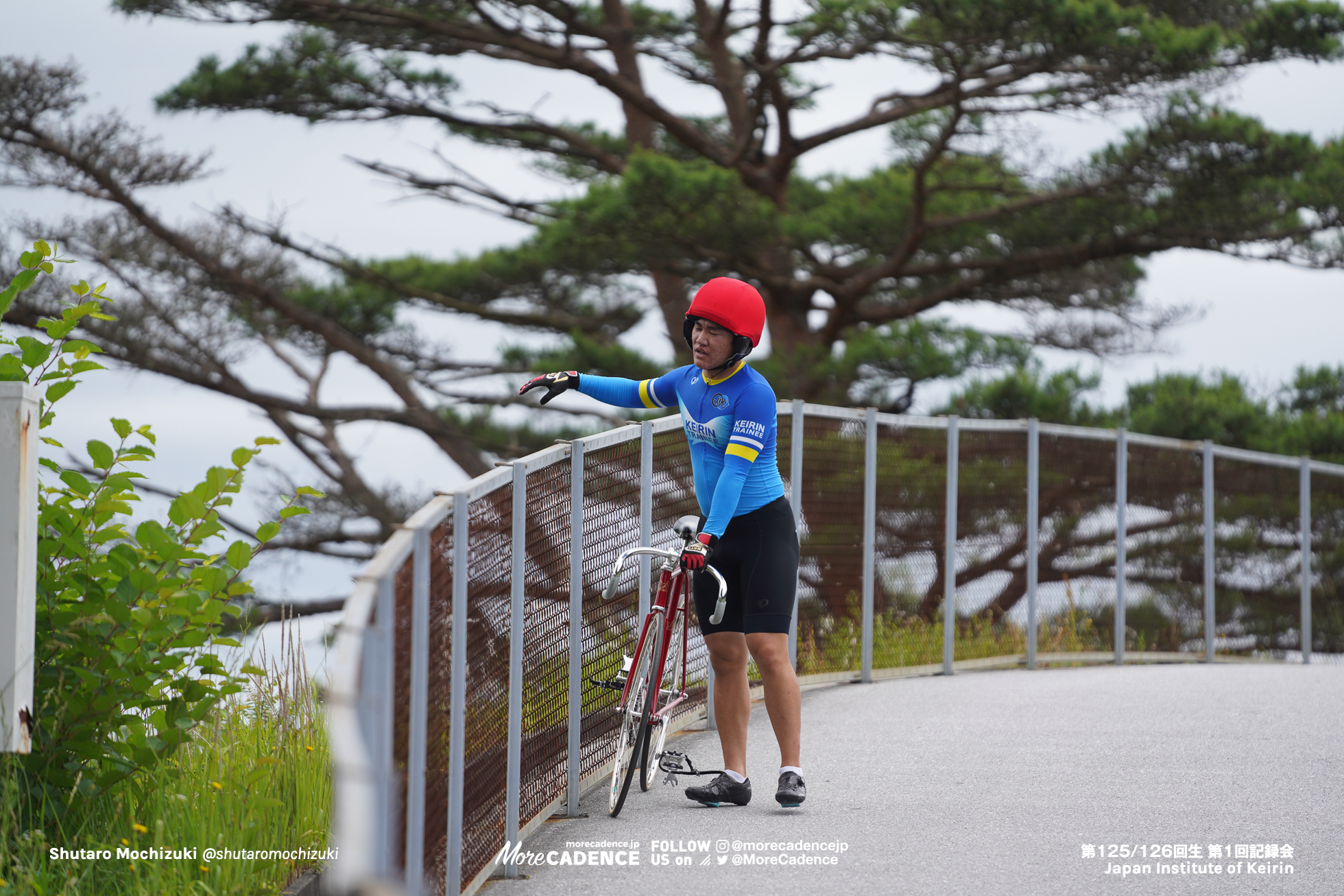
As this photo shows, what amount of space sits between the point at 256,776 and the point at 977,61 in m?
12.2

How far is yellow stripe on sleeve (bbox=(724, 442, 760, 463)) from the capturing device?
5.57 meters

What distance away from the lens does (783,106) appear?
17297 millimetres

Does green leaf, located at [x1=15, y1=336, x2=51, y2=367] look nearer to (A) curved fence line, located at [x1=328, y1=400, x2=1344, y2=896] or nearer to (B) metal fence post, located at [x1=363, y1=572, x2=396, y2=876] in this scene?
(A) curved fence line, located at [x1=328, y1=400, x2=1344, y2=896]

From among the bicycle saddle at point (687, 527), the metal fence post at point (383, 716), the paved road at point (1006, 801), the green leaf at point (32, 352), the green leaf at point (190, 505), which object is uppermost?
the green leaf at point (32, 352)

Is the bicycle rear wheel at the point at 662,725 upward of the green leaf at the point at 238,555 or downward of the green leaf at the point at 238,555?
downward

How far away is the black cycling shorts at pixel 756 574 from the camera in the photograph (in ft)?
19.1

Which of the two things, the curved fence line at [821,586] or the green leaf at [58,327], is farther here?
the green leaf at [58,327]

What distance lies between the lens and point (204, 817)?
5.45m

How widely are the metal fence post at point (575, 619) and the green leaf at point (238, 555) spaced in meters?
1.31

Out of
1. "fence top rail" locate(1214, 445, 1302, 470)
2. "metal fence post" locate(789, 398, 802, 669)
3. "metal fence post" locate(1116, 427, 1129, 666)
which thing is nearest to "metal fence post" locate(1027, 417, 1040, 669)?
"metal fence post" locate(1116, 427, 1129, 666)

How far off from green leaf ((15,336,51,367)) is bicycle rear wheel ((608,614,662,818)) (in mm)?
2613

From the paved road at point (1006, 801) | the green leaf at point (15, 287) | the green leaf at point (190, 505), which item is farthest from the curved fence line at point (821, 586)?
the green leaf at point (15, 287)

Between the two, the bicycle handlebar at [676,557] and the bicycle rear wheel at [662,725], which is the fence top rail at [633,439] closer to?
the bicycle handlebar at [676,557]

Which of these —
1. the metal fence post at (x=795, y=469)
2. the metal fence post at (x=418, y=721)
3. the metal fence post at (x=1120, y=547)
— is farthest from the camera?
the metal fence post at (x=1120, y=547)
